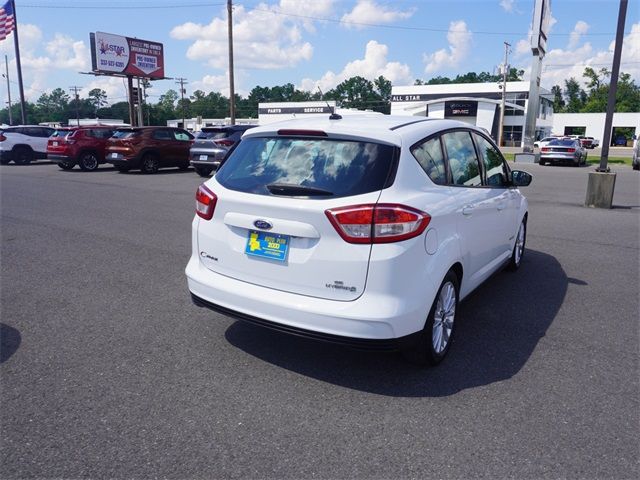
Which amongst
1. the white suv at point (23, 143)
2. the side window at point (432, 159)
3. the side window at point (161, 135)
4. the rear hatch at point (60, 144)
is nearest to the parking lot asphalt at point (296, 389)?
the side window at point (432, 159)

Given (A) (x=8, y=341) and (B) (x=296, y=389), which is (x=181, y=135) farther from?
(B) (x=296, y=389)

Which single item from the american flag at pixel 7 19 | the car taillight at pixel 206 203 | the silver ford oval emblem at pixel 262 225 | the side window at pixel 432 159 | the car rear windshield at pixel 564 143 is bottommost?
the car rear windshield at pixel 564 143

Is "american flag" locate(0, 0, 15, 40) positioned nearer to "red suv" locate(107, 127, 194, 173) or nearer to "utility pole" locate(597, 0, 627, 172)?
"red suv" locate(107, 127, 194, 173)

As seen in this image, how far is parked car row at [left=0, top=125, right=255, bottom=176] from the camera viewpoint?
17.9m

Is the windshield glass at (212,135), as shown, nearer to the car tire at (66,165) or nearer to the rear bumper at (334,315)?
the car tire at (66,165)

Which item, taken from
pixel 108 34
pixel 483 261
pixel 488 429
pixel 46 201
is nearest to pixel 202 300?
pixel 488 429

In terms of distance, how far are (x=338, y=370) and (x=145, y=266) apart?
3.51m

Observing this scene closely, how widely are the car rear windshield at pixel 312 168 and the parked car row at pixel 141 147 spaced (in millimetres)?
13302

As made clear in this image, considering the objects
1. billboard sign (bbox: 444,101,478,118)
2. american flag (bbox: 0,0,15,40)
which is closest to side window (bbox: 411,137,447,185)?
american flag (bbox: 0,0,15,40)

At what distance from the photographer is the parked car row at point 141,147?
17.9 meters

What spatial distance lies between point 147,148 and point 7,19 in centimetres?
2115

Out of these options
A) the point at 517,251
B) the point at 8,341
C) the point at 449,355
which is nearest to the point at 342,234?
the point at 449,355

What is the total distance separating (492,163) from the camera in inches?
202

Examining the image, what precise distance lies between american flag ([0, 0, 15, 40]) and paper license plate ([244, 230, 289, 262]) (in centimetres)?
3594
